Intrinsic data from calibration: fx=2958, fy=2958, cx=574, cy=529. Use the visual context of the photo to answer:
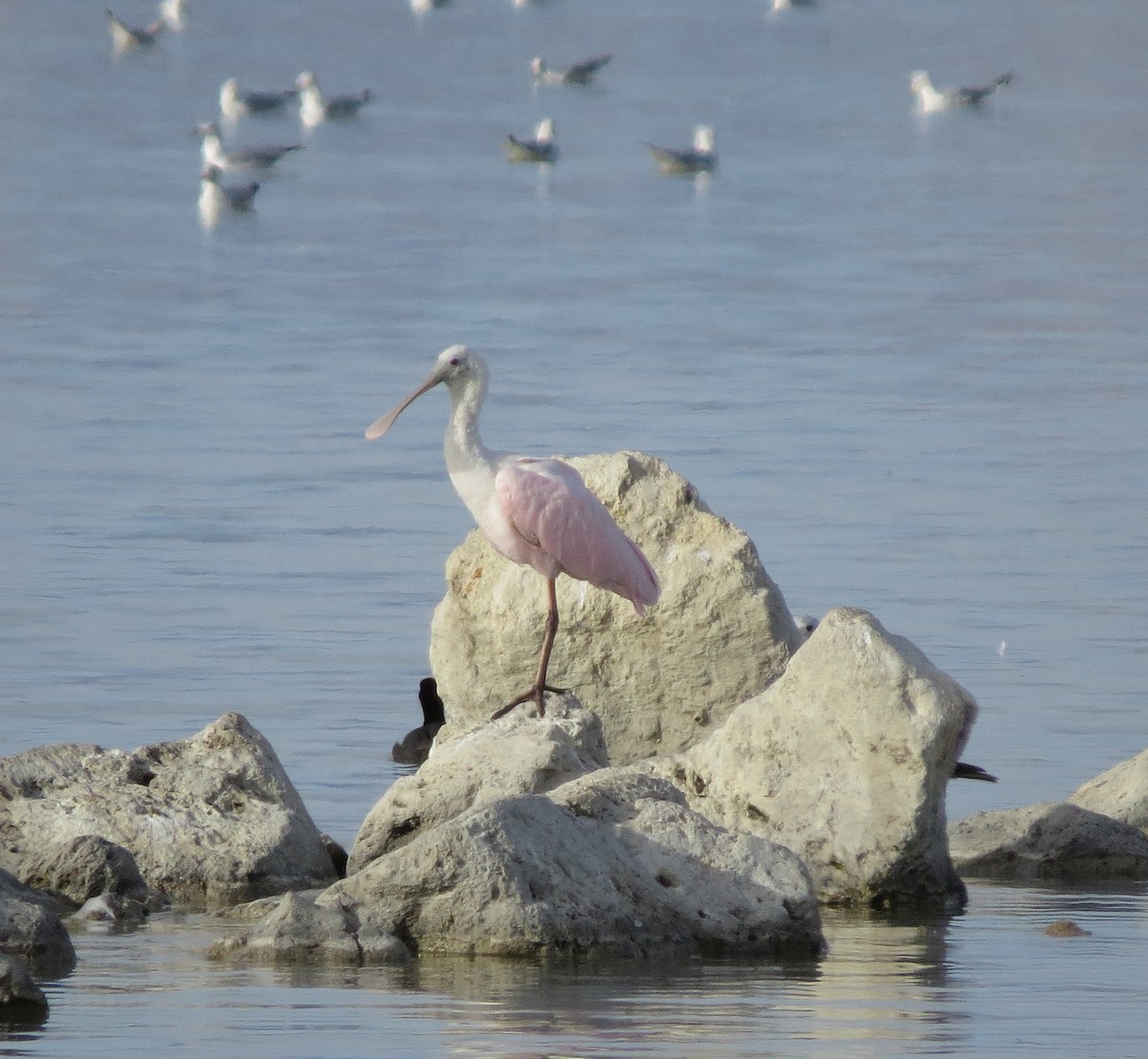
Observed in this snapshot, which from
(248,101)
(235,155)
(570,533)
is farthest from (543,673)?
(248,101)

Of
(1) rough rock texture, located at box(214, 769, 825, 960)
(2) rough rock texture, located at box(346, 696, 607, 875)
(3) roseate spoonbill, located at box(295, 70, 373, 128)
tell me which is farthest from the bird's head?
(3) roseate spoonbill, located at box(295, 70, 373, 128)

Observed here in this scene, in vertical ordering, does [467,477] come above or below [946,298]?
below

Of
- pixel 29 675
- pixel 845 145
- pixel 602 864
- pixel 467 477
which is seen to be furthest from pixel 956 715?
pixel 845 145

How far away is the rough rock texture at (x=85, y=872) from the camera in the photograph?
1073cm

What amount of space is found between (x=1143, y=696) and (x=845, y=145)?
37310 mm

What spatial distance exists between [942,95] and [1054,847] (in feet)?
151

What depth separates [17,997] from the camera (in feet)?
28.0

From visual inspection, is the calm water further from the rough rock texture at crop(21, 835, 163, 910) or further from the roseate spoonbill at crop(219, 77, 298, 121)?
the roseate spoonbill at crop(219, 77, 298, 121)

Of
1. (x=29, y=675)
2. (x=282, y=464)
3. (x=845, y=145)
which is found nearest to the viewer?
(x=29, y=675)

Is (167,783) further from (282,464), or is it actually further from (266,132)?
(266,132)

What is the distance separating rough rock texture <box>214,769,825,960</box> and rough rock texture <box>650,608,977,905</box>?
1.13 meters

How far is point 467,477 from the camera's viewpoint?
43.7 ft

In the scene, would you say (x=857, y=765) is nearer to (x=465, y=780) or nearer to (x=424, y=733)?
(x=465, y=780)

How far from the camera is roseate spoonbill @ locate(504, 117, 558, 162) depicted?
4772 cm
